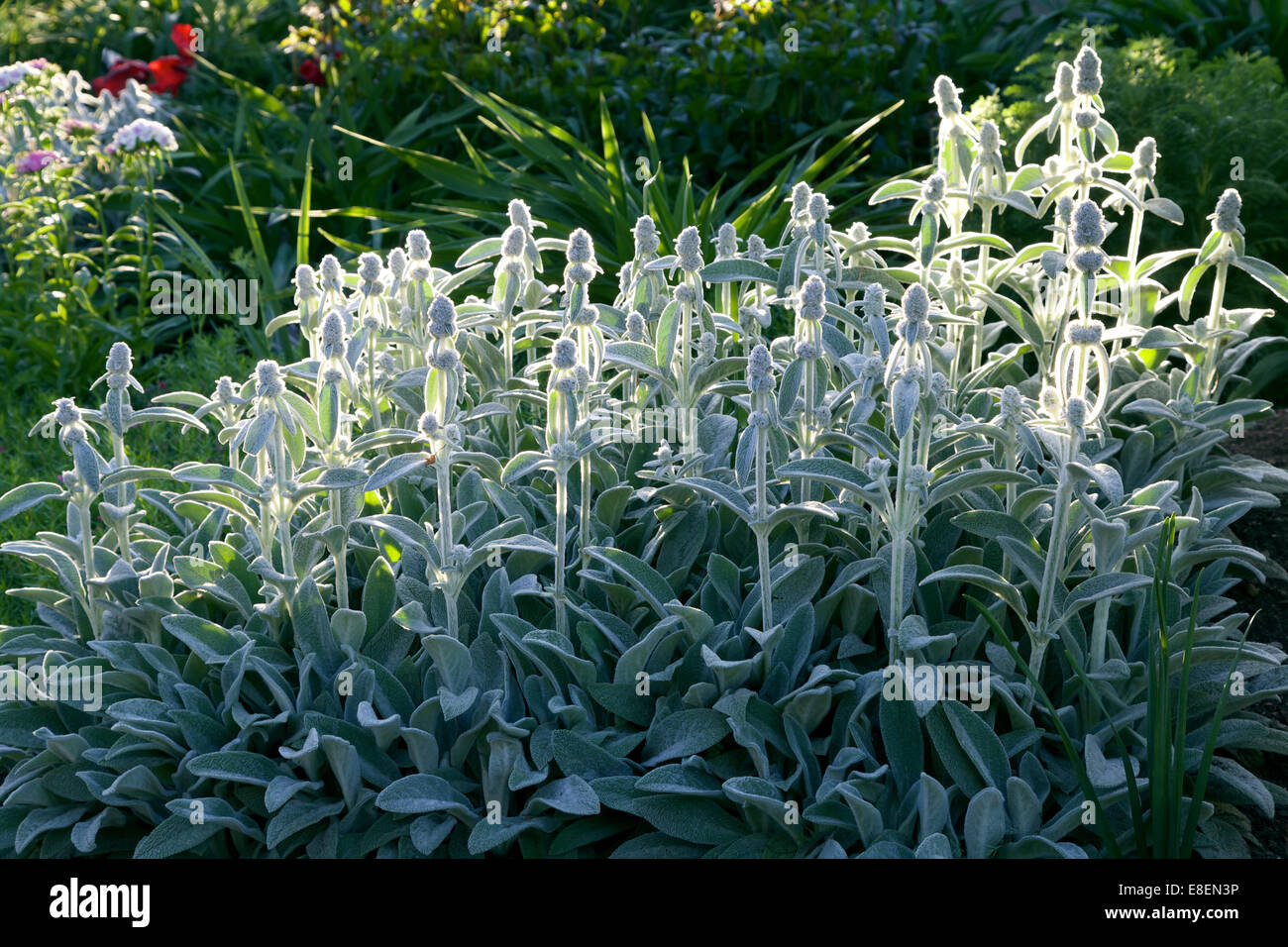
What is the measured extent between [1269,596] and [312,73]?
17.6 feet

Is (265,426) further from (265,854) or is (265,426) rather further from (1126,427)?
(1126,427)

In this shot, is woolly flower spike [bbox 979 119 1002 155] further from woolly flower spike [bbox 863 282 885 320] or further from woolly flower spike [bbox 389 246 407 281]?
woolly flower spike [bbox 389 246 407 281]

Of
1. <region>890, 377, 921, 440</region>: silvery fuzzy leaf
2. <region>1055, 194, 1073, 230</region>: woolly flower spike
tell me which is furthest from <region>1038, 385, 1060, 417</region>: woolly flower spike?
<region>1055, 194, 1073, 230</region>: woolly flower spike

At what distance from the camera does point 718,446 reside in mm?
2549

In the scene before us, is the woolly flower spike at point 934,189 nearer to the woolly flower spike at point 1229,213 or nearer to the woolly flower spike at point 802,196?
the woolly flower spike at point 802,196

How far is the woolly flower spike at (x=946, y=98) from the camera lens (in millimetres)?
2578

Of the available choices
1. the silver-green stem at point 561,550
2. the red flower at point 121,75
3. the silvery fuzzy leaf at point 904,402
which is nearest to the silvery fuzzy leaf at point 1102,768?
the silvery fuzzy leaf at point 904,402

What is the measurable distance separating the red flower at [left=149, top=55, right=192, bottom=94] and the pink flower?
239cm

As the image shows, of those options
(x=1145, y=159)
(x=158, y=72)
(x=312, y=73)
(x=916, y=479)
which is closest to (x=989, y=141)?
(x=1145, y=159)

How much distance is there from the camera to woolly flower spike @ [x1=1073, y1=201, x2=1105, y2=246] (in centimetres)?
189

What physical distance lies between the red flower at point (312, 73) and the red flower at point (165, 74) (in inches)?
27.2
